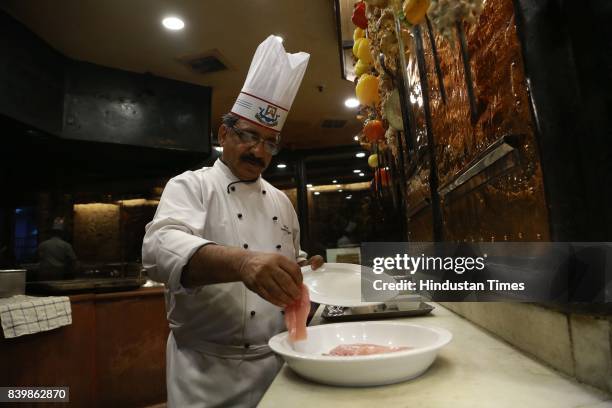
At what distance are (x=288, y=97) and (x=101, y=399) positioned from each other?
10.7 ft

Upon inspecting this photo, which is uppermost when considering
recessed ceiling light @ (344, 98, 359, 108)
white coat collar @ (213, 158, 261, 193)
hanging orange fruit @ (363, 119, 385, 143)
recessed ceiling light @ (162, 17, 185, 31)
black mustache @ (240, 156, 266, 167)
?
recessed ceiling light @ (162, 17, 185, 31)

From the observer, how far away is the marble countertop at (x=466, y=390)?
0.71 m

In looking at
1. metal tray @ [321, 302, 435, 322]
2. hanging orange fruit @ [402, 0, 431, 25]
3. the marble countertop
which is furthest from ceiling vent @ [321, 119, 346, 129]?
the marble countertop

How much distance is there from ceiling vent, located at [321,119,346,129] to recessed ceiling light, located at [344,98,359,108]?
620 millimetres

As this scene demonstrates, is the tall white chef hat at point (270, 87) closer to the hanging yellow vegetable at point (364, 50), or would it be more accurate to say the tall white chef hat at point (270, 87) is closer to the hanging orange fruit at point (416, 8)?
the hanging yellow vegetable at point (364, 50)

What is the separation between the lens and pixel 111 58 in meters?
4.01

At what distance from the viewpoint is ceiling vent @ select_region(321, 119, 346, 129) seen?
6.28 metres

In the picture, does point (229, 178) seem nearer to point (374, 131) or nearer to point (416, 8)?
point (374, 131)

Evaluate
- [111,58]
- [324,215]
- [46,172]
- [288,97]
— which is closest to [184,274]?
[288,97]

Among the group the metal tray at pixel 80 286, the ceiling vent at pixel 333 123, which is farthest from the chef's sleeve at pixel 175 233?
the ceiling vent at pixel 333 123

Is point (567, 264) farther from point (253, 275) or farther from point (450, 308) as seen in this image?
point (450, 308)

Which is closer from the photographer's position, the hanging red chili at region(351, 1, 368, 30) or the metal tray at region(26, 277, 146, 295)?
the hanging red chili at region(351, 1, 368, 30)

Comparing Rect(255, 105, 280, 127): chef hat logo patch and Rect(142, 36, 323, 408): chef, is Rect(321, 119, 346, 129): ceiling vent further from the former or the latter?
Rect(255, 105, 280, 127): chef hat logo patch

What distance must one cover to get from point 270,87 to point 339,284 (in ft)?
3.44
